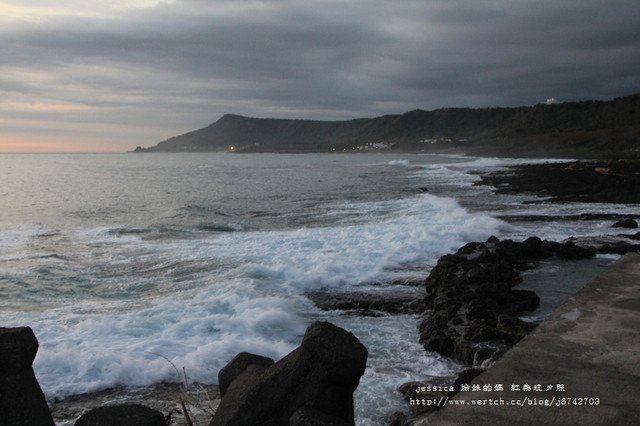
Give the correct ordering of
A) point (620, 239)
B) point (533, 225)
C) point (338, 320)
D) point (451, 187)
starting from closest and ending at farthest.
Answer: point (338, 320) < point (620, 239) < point (533, 225) < point (451, 187)

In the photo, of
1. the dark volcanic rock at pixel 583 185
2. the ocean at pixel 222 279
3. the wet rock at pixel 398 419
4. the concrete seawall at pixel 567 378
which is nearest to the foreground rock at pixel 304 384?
the concrete seawall at pixel 567 378

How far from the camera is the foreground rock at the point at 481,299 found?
7531 mm

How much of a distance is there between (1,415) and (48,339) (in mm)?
5753

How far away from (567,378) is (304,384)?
6.34 feet

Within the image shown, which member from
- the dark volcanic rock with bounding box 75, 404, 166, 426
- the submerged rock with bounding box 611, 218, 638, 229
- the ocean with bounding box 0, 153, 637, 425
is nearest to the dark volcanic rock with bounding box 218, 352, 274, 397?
the dark volcanic rock with bounding box 75, 404, 166, 426

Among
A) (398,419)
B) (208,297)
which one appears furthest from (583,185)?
(398,419)

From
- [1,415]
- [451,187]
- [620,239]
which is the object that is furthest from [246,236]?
[451,187]

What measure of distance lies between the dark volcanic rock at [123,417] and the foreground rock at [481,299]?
15.2ft

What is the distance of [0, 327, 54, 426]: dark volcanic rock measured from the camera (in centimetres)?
349

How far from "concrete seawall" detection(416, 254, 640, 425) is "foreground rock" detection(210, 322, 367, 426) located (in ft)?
2.24

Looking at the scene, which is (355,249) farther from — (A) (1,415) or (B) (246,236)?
(A) (1,415)

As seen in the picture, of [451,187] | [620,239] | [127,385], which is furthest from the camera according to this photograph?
[451,187]

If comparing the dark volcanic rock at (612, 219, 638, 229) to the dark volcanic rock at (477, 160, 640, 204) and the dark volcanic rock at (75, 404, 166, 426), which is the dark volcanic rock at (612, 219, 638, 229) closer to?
the dark volcanic rock at (477, 160, 640, 204)

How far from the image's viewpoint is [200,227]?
2259cm
